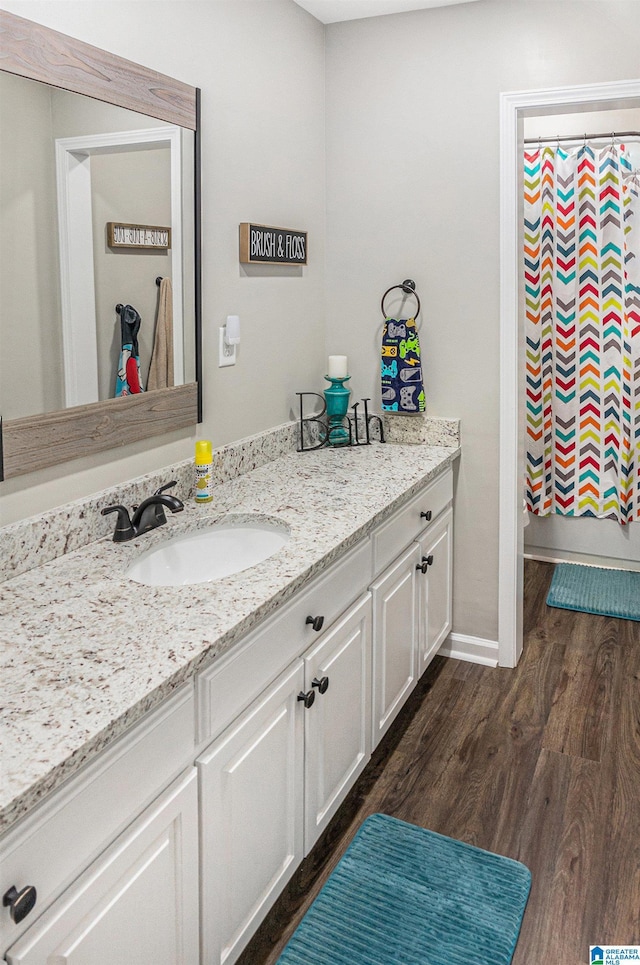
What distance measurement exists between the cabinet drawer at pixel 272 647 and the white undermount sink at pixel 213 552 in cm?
20

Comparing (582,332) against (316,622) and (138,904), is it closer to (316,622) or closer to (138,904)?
(316,622)

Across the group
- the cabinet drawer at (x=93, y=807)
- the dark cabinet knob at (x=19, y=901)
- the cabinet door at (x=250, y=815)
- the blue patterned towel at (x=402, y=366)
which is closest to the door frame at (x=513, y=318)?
the blue patterned towel at (x=402, y=366)

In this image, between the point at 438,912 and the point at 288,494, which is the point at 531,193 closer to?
the point at 288,494

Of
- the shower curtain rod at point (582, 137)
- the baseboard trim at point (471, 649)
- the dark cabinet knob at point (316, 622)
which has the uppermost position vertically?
the shower curtain rod at point (582, 137)

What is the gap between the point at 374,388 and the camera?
306 cm

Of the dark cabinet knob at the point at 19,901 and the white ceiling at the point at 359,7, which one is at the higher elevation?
the white ceiling at the point at 359,7

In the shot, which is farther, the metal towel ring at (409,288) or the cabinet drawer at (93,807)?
the metal towel ring at (409,288)

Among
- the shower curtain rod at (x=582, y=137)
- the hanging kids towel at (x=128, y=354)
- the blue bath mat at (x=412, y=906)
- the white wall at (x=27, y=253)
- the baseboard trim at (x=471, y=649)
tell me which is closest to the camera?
the white wall at (x=27, y=253)

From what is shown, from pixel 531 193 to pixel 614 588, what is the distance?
2.01m

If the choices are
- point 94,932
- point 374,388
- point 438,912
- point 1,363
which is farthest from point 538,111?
point 94,932

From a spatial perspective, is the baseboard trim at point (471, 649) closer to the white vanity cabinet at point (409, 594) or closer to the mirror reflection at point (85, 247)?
the white vanity cabinet at point (409, 594)

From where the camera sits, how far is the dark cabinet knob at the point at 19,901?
0.94m

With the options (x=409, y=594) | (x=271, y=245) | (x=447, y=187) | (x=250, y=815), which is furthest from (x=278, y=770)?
(x=447, y=187)

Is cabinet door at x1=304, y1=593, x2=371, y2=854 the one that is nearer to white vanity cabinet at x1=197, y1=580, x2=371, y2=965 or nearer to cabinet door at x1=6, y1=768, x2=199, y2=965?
white vanity cabinet at x1=197, y1=580, x2=371, y2=965
